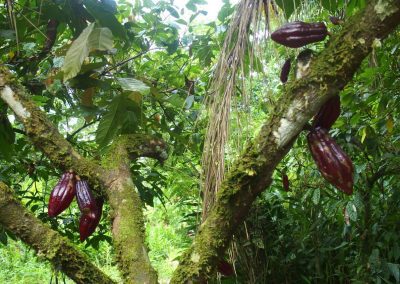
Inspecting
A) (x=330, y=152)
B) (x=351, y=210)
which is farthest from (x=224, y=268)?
(x=351, y=210)

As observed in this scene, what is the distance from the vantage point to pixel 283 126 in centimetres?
83

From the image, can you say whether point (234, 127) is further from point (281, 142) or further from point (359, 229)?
point (359, 229)

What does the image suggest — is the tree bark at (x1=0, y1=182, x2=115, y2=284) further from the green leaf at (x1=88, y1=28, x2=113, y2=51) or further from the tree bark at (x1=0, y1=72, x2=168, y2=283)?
the green leaf at (x1=88, y1=28, x2=113, y2=51)

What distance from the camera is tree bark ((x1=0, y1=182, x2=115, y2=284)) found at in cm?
85

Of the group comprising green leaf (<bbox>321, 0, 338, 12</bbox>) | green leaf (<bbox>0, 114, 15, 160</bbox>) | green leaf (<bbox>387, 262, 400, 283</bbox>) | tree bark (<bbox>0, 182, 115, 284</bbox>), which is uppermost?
green leaf (<bbox>321, 0, 338, 12</bbox>)

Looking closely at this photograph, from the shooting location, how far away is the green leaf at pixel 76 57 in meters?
0.98

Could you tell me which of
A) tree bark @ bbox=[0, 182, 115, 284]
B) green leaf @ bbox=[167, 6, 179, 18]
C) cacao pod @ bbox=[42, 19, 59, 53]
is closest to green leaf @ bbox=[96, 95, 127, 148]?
tree bark @ bbox=[0, 182, 115, 284]

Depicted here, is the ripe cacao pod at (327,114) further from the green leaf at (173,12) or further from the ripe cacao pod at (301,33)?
the green leaf at (173,12)

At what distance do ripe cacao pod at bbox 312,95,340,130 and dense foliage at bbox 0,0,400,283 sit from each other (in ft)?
0.71

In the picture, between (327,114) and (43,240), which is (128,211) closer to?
(43,240)

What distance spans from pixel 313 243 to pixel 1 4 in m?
1.94

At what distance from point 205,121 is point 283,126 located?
77 cm

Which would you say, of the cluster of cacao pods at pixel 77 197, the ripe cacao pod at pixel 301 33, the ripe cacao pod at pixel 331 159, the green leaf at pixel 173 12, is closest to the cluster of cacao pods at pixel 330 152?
the ripe cacao pod at pixel 331 159

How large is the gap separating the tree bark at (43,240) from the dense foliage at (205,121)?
13.5 inches
